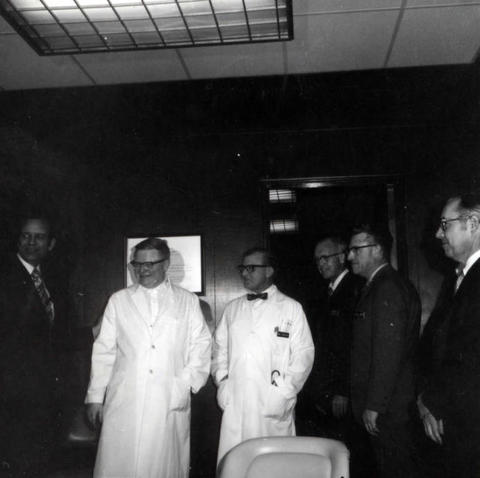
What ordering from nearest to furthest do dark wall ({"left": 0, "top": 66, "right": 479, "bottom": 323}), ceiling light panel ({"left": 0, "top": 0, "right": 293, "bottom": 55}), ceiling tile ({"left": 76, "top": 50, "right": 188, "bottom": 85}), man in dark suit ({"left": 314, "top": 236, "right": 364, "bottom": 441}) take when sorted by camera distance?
ceiling light panel ({"left": 0, "top": 0, "right": 293, "bottom": 55}) < man in dark suit ({"left": 314, "top": 236, "right": 364, "bottom": 441}) < ceiling tile ({"left": 76, "top": 50, "right": 188, "bottom": 85}) < dark wall ({"left": 0, "top": 66, "right": 479, "bottom": 323})

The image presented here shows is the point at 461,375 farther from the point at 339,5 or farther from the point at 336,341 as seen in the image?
the point at 339,5

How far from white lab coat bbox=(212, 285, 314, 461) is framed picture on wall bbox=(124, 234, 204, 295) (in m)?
0.69

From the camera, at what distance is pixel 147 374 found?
3.19m

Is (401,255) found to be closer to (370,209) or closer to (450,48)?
(450,48)

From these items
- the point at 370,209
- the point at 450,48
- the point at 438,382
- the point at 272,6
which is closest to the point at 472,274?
the point at 438,382

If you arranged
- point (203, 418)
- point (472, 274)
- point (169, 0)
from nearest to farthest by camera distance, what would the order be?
point (472, 274)
point (169, 0)
point (203, 418)

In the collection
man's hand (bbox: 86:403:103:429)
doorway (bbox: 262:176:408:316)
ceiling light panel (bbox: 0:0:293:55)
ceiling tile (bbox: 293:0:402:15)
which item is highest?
ceiling tile (bbox: 293:0:402:15)

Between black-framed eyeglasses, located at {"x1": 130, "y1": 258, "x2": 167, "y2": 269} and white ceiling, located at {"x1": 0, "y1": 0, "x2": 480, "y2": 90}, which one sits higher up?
white ceiling, located at {"x1": 0, "y1": 0, "x2": 480, "y2": 90}

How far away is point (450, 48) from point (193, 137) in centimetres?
206

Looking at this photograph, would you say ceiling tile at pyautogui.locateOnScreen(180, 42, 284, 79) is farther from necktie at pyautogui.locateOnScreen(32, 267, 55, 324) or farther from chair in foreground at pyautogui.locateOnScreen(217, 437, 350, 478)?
chair in foreground at pyautogui.locateOnScreen(217, 437, 350, 478)

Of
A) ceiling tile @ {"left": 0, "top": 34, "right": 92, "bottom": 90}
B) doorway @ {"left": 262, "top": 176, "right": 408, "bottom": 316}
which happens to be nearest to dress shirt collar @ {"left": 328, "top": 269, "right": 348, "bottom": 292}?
doorway @ {"left": 262, "top": 176, "right": 408, "bottom": 316}

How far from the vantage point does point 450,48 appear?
3695 mm

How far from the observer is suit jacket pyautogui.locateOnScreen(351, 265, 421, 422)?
2816 mm

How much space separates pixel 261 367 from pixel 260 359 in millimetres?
51
